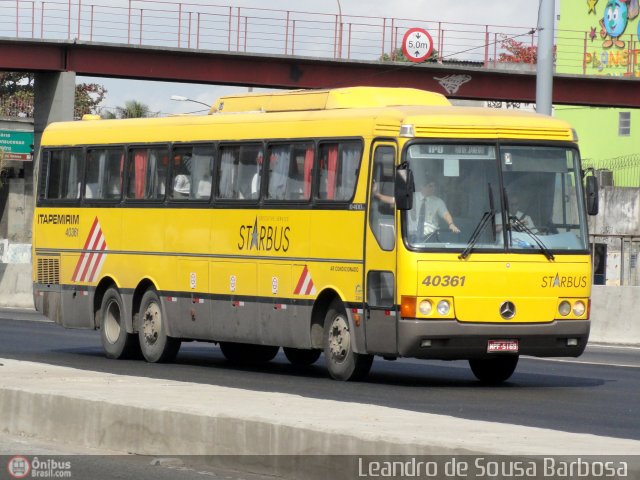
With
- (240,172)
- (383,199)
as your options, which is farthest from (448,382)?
(240,172)

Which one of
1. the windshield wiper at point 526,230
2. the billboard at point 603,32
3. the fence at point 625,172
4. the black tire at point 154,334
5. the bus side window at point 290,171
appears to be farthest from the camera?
the billboard at point 603,32

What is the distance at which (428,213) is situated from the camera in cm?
1759

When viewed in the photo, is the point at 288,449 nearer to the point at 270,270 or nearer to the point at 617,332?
the point at 270,270

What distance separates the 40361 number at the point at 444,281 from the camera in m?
17.3

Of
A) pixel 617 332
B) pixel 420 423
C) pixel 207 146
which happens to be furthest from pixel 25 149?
pixel 420 423

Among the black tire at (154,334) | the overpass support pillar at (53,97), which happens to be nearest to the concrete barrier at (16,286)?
the overpass support pillar at (53,97)

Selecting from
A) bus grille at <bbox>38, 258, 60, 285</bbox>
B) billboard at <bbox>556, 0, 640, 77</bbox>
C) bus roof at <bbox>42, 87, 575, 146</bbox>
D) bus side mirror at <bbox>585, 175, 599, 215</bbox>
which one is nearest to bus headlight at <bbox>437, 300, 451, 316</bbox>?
bus roof at <bbox>42, 87, 575, 146</bbox>

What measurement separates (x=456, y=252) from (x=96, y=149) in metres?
7.55

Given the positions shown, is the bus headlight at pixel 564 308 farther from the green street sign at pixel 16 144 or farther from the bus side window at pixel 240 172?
the green street sign at pixel 16 144

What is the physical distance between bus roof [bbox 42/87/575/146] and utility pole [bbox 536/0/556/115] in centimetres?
945

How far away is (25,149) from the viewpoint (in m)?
73.9

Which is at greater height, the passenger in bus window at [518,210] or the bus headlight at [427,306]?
the passenger in bus window at [518,210]

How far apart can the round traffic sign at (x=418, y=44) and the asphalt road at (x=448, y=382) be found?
82.5ft

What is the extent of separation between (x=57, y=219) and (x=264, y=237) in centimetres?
527
